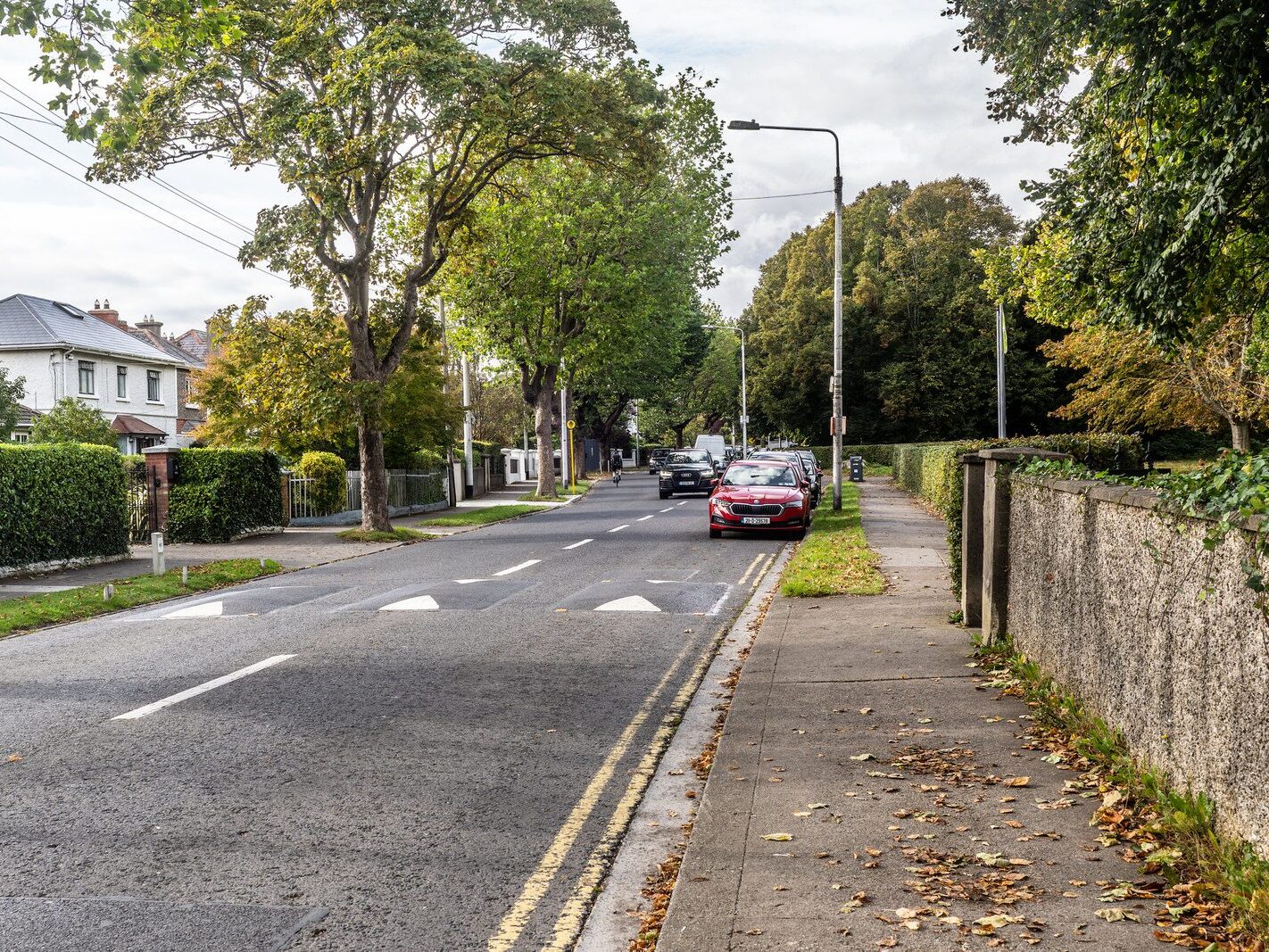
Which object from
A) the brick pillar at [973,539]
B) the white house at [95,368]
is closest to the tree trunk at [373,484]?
the brick pillar at [973,539]

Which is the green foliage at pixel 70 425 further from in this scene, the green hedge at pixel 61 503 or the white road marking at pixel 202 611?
the white road marking at pixel 202 611

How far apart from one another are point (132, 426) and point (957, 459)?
4426 cm

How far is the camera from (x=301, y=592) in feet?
49.6

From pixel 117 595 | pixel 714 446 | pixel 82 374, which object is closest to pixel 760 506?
pixel 117 595

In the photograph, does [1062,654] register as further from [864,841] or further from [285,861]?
[285,861]

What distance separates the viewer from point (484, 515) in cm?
3384

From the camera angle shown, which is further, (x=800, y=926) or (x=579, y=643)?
(x=579, y=643)

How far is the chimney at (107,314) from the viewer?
5669 cm

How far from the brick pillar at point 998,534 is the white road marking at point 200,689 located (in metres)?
5.86

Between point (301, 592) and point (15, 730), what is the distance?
25.7 feet

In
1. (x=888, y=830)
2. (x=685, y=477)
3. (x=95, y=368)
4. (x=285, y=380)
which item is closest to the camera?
(x=888, y=830)

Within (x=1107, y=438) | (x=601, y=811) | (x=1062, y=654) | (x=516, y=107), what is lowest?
(x=601, y=811)

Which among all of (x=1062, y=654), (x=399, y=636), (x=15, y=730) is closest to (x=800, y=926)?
(x=1062, y=654)

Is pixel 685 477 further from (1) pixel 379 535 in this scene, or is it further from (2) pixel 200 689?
(2) pixel 200 689
